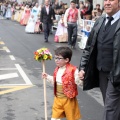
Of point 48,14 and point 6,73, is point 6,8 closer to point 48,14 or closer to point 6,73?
point 48,14

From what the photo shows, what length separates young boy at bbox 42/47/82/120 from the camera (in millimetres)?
5023

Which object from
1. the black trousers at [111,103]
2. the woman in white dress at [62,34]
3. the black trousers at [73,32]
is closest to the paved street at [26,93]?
the black trousers at [111,103]

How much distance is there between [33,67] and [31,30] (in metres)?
10.7

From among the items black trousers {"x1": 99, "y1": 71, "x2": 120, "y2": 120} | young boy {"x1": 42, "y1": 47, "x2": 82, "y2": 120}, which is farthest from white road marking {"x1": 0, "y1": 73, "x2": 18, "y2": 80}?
black trousers {"x1": 99, "y1": 71, "x2": 120, "y2": 120}

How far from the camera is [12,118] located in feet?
19.3

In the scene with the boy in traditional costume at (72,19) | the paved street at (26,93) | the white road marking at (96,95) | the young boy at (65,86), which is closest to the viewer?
the young boy at (65,86)

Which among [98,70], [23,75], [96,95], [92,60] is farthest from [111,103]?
[23,75]

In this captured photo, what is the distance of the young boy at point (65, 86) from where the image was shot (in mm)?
5023

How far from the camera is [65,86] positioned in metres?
5.04

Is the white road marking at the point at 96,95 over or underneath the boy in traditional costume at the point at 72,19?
underneath

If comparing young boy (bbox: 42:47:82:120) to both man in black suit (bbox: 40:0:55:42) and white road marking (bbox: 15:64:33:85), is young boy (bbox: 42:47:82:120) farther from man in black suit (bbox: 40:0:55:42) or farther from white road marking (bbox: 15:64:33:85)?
man in black suit (bbox: 40:0:55:42)

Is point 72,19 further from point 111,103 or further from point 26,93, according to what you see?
point 111,103

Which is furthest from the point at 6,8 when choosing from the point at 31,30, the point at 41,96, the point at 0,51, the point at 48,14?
the point at 41,96

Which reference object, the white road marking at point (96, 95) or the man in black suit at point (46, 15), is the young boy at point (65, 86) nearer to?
the white road marking at point (96, 95)
